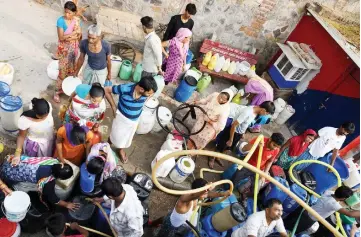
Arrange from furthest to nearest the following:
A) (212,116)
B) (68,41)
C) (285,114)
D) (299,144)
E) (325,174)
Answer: (285,114), (325,174), (299,144), (212,116), (68,41)

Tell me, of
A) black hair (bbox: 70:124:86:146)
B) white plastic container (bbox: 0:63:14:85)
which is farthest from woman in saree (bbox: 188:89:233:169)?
white plastic container (bbox: 0:63:14:85)

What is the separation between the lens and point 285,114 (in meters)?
8.37


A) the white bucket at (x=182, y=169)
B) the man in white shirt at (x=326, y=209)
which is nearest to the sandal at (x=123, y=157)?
the white bucket at (x=182, y=169)

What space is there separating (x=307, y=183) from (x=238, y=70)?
141 inches

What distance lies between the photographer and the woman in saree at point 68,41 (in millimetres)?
5453

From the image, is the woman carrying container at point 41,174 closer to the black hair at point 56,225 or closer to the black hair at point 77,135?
the black hair at point 77,135

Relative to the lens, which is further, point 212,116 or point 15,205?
point 212,116

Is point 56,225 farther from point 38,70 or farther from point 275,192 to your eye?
point 38,70

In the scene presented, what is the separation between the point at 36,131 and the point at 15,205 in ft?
3.49

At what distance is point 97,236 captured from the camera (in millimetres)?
4770

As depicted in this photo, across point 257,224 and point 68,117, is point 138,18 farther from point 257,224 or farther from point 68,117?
point 257,224

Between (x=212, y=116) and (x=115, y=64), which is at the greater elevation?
(x=212, y=116)

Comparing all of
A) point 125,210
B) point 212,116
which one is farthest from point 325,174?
point 125,210

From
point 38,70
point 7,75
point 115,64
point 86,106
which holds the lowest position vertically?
point 38,70
